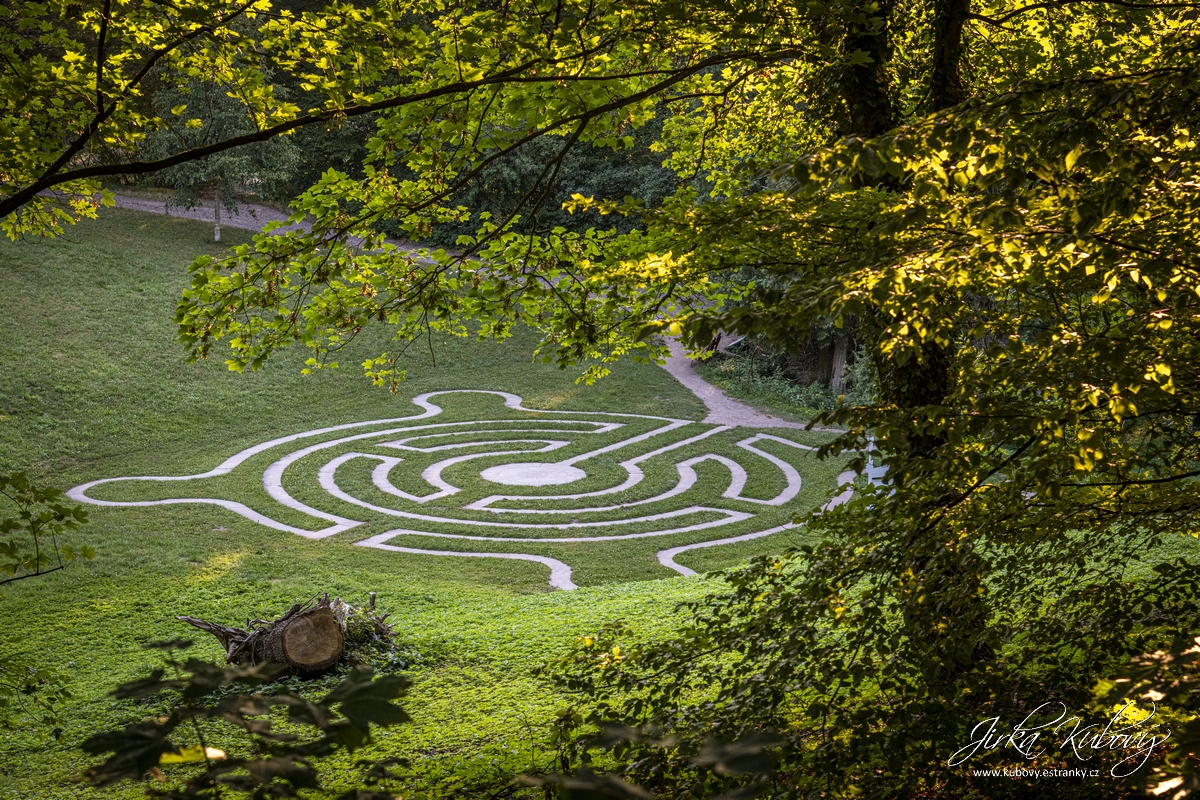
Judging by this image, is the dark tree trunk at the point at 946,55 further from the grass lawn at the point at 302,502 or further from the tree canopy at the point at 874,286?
the grass lawn at the point at 302,502

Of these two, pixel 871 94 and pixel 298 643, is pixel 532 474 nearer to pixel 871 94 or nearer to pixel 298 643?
pixel 298 643

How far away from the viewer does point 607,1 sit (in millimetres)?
4738

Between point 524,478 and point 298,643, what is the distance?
9646mm

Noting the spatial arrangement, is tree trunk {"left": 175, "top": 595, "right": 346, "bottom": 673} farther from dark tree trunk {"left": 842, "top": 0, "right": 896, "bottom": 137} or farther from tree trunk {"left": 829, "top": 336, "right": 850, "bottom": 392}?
tree trunk {"left": 829, "top": 336, "right": 850, "bottom": 392}

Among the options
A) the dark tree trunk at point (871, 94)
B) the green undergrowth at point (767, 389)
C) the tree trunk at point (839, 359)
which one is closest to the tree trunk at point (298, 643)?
the dark tree trunk at point (871, 94)

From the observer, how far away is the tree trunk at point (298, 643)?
930 cm

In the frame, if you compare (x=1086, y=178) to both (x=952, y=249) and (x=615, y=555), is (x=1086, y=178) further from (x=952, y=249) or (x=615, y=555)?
(x=615, y=555)

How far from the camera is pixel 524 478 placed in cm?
1878

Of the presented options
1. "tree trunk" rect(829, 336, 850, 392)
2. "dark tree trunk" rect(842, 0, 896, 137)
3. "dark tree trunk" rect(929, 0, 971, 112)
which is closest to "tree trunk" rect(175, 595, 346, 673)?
"dark tree trunk" rect(842, 0, 896, 137)

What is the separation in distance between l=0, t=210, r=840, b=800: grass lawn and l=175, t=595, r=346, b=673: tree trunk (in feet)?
3.32

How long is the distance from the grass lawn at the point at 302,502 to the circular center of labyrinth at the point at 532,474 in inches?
16.6

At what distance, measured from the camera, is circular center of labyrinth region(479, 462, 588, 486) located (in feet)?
60.8

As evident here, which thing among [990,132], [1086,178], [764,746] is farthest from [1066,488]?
[764,746]

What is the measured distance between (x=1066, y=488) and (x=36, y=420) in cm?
2125
